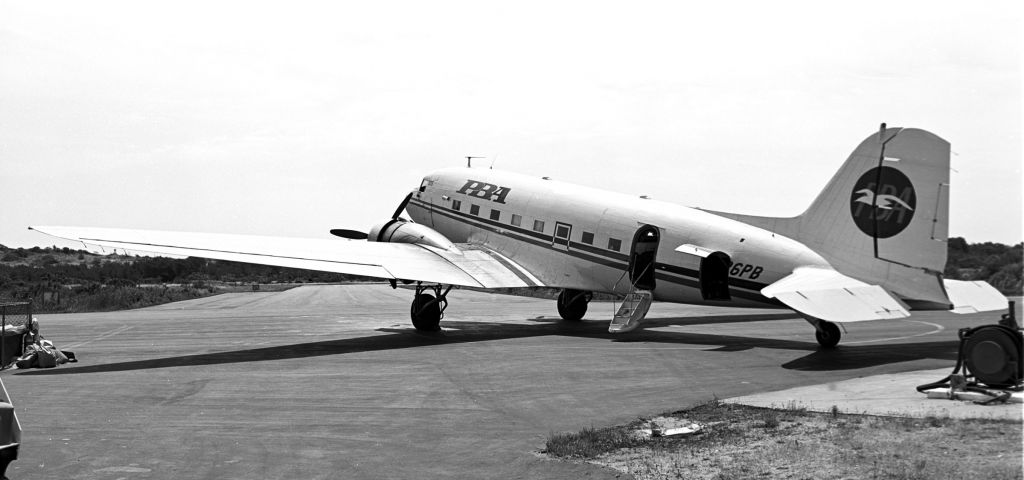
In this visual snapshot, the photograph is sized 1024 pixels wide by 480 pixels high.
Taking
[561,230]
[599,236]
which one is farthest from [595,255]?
[561,230]

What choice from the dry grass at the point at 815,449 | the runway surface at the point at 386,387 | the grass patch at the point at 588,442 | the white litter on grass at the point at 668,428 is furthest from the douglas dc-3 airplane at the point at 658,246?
the grass patch at the point at 588,442

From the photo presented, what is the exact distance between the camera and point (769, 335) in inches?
992

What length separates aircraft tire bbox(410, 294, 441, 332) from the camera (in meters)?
28.0

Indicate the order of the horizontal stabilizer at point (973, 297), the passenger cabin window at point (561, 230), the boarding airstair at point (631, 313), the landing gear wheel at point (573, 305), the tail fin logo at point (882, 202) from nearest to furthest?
the horizontal stabilizer at point (973, 297) → the tail fin logo at point (882, 202) → the boarding airstair at point (631, 313) → the passenger cabin window at point (561, 230) → the landing gear wheel at point (573, 305)

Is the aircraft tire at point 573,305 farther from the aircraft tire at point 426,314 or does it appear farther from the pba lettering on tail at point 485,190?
the aircraft tire at point 426,314

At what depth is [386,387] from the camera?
1633 centimetres

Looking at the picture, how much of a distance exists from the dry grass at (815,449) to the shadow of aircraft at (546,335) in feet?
22.8

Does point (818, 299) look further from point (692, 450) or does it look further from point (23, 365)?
point (23, 365)

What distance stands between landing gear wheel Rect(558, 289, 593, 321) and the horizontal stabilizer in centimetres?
1297

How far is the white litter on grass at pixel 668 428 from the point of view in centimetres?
1145

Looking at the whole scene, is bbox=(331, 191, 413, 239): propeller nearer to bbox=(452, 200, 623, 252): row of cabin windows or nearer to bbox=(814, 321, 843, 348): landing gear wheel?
bbox=(452, 200, 623, 252): row of cabin windows

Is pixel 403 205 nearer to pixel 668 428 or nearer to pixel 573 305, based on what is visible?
pixel 573 305

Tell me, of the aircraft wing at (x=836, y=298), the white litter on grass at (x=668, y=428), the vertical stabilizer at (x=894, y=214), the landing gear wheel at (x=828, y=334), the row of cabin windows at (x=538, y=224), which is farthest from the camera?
the row of cabin windows at (x=538, y=224)

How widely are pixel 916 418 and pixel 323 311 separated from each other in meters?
31.7
